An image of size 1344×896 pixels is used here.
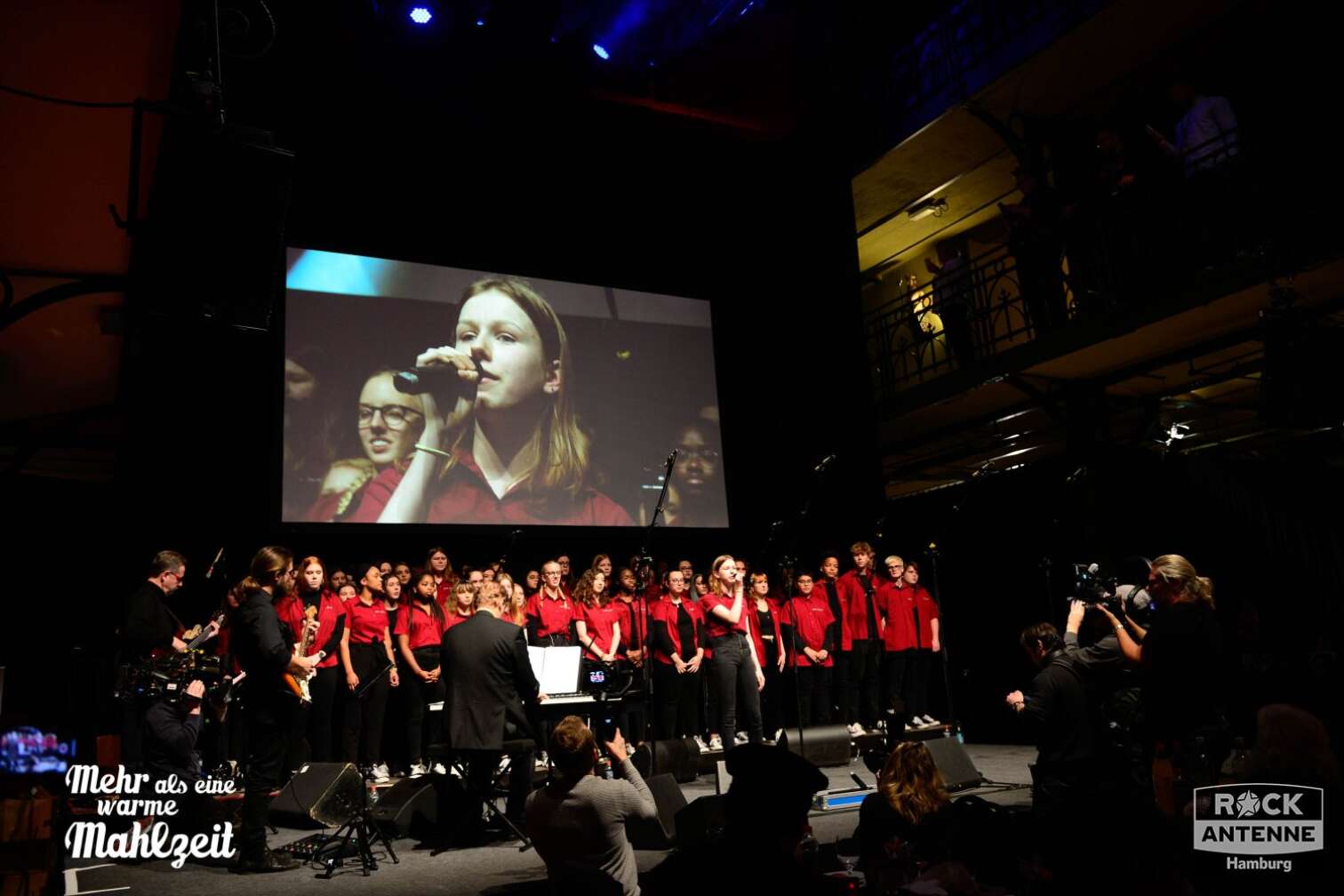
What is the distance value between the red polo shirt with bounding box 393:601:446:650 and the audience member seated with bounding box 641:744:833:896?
698 cm

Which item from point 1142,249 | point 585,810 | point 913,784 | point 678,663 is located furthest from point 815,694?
point 585,810

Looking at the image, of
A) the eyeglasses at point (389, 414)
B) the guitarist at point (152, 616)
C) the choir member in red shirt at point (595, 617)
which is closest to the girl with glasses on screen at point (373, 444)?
the eyeglasses at point (389, 414)

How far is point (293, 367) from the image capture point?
8.90 m

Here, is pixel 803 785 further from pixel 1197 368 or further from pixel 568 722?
pixel 1197 368

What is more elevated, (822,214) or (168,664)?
(822,214)

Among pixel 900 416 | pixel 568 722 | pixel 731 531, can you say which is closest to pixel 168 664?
pixel 568 722

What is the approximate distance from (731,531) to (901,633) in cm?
222

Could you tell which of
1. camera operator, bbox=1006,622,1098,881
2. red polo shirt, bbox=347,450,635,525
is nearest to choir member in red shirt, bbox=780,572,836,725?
red polo shirt, bbox=347,450,635,525

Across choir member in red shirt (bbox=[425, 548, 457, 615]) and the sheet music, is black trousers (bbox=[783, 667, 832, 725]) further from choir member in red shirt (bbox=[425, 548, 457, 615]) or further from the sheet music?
the sheet music

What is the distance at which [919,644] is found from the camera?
35.1 ft

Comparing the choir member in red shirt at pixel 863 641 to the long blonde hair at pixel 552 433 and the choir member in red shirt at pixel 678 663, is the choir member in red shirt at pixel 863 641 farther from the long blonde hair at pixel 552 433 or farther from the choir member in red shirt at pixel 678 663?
the long blonde hair at pixel 552 433

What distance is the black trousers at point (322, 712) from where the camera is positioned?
7.69m

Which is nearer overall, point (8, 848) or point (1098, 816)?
point (1098, 816)

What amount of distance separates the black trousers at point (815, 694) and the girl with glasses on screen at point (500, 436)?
259 cm
